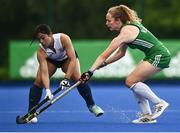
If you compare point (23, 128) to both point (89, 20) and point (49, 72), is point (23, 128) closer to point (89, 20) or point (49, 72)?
point (49, 72)

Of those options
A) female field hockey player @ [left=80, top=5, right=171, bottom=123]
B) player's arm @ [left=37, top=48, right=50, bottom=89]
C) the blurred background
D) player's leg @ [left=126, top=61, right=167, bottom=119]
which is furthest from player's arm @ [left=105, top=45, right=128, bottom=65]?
the blurred background

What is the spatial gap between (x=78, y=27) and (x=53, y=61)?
1889 centimetres

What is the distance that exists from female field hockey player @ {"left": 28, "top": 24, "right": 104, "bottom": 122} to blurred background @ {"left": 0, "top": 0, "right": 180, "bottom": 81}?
29.6ft

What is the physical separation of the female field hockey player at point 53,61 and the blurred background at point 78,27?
9019 mm

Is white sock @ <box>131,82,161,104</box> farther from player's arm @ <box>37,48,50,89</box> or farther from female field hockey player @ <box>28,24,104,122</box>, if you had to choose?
player's arm @ <box>37,48,50,89</box>

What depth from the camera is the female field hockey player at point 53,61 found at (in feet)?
40.4

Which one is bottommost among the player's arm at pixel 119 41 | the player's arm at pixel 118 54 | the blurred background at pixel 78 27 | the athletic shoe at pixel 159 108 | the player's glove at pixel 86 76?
the blurred background at pixel 78 27

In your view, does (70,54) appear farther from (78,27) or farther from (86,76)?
(78,27)

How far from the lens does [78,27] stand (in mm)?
31797

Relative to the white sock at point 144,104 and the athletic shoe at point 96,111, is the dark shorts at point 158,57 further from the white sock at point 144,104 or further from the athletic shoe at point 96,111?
the athletic shoe at point 96,111

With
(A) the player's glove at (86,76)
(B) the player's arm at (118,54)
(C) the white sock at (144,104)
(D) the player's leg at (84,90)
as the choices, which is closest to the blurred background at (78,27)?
(D) the player's leg at (84,90)


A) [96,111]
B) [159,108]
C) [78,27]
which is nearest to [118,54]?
[96,111]

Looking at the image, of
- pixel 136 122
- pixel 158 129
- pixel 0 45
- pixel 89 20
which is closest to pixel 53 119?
pixel 136 122

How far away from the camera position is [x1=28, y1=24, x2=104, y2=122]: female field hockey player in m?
12.3
